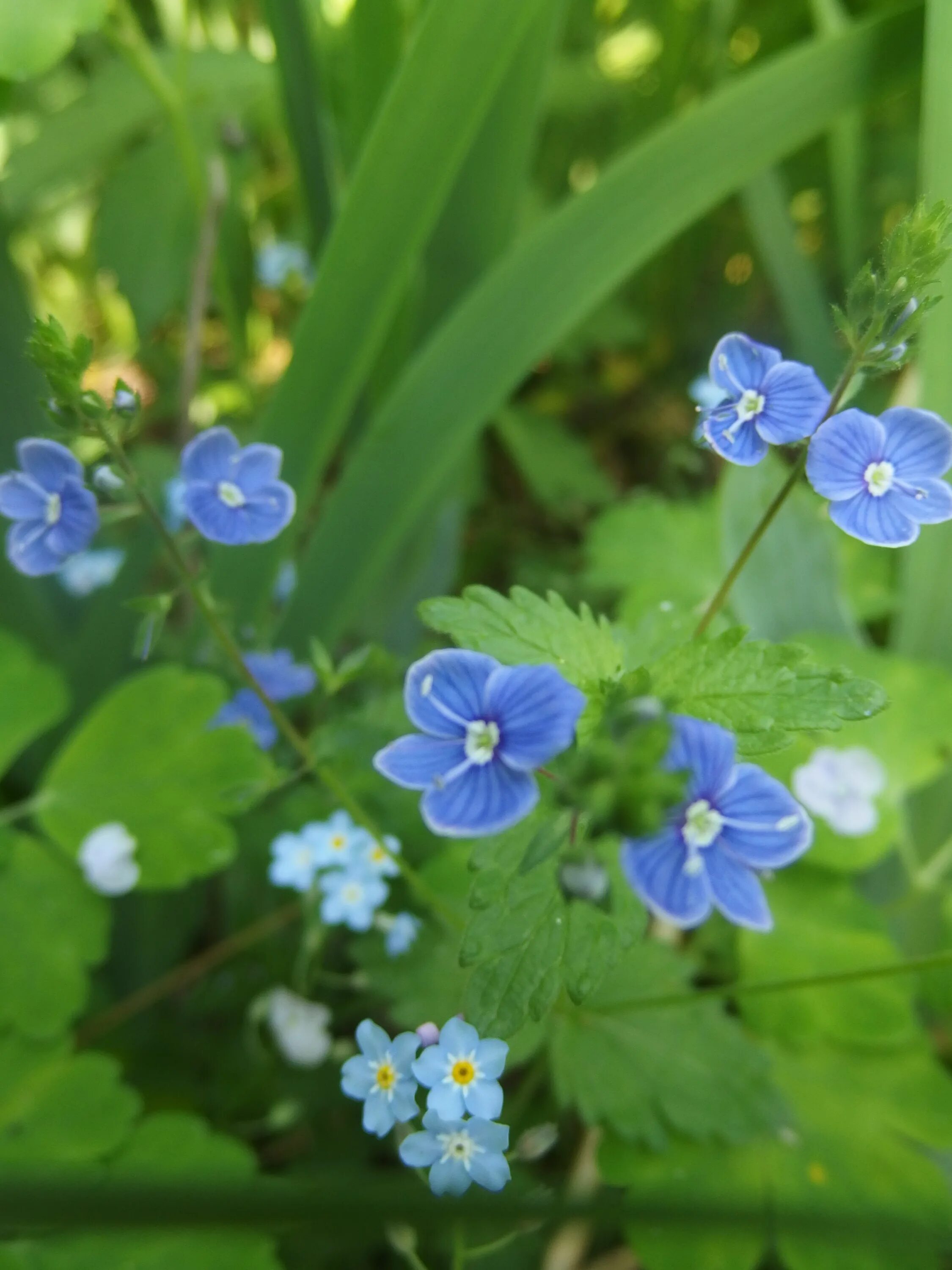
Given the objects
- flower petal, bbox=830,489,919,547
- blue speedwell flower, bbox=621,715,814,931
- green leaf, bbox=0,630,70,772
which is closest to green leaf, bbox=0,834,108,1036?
green leaf, bbox=0,630,70,772

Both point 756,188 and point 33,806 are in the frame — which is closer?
point 33,806

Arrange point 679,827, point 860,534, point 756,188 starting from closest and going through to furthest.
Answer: point 679,827 → point 860,534 → point 756,188

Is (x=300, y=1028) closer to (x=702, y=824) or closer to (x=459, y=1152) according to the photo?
(x=459, y=1152)

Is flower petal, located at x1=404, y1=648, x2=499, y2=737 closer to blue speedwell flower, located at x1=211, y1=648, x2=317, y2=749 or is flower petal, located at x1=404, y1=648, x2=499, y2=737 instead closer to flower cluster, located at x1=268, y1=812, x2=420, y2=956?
flower cluster, located at x1=268, y1=812, x2=420, y2=956

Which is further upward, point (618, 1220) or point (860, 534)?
point (860, 534)

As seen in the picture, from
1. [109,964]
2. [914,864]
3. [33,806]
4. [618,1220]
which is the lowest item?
[109,964]

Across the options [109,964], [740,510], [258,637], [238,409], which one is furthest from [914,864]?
[238,409]

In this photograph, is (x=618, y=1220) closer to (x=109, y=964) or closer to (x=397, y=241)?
(x=397, y=241)
